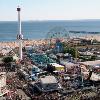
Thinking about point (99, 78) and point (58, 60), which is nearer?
point (99, 78)

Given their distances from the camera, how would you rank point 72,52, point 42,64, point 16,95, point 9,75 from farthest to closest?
point 72,52 < point 42,64 < point 9,75 < point 16,95

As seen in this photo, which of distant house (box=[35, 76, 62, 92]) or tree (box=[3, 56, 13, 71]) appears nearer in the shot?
distant house (box=[35, 76, 62, 92])

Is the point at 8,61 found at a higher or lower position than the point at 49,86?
lower

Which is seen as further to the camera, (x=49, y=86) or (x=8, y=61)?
(x=8, y=61)

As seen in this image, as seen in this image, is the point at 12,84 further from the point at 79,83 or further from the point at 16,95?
the point at 79,83

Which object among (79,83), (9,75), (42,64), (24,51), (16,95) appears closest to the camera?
(16,95)

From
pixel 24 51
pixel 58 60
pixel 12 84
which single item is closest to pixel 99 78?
pixel 12 84

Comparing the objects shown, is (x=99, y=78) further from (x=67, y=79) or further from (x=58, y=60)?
(x=58, y=60)

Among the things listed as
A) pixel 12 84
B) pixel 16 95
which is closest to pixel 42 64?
pixel 12 84

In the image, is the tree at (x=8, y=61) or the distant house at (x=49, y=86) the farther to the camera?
the tree at (x=8, y=61)
